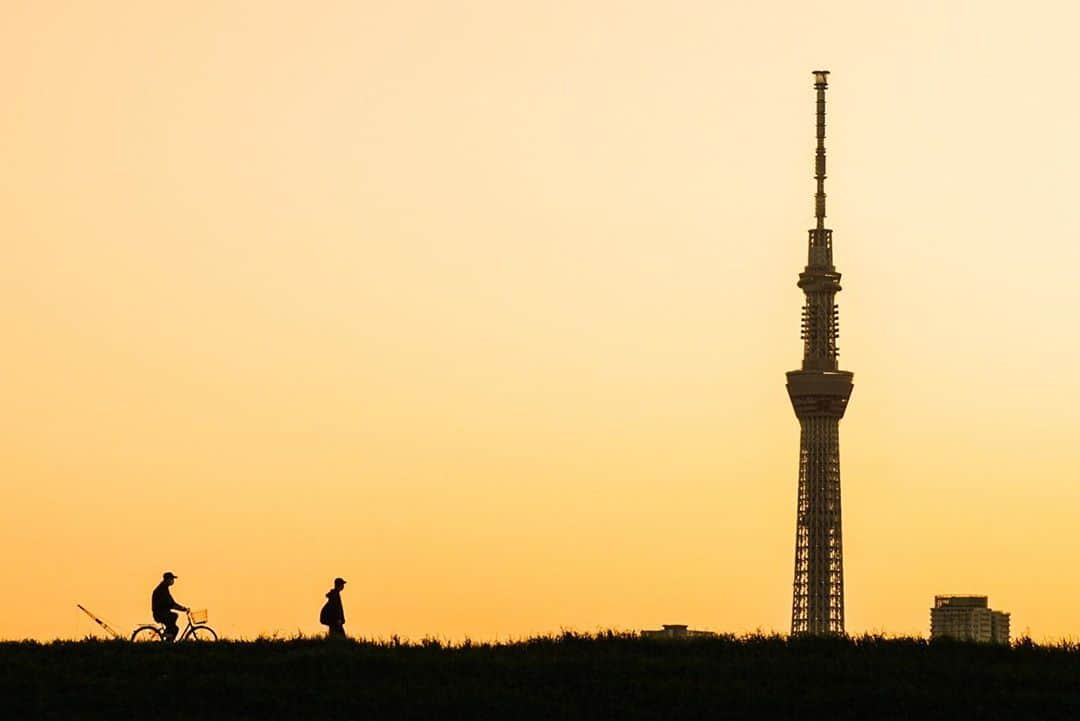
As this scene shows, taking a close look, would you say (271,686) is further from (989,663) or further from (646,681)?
(989,663)

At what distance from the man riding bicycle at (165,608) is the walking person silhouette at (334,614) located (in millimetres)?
2946

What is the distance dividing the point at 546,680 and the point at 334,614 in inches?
298

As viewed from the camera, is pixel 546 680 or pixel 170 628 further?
pixel 170 628

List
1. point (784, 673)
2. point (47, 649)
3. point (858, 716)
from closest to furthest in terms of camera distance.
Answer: point (858, 716), point (784, 673), point (47, 649)

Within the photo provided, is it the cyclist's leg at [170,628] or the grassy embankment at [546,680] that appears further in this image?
the cyclist's leg at [170,628]

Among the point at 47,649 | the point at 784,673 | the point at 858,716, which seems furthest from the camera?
the point at 47,649

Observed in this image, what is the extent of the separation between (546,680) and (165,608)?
9.72 m

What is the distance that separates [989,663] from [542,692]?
858cm

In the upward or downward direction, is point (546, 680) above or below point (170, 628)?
below

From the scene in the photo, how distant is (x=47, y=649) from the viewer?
4731cm

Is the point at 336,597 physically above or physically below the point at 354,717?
above

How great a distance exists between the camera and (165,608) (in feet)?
162

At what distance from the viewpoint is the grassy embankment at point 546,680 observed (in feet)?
135

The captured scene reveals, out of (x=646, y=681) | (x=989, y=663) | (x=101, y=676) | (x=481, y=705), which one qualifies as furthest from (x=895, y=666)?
(x=101, y=676)
